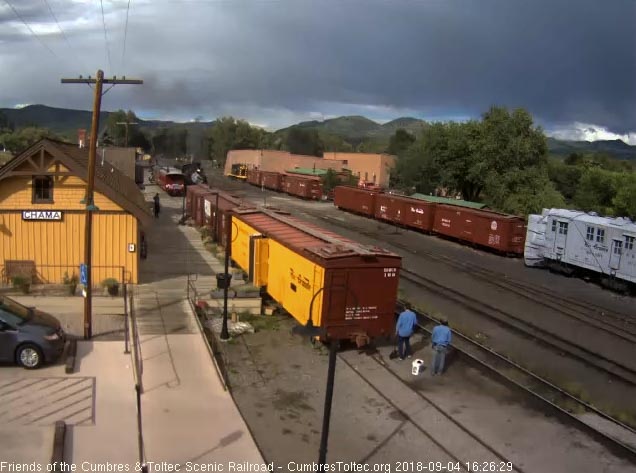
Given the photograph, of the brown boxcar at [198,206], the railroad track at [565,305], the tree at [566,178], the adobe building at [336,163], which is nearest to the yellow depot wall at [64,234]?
the brown boxcar at [198,206]

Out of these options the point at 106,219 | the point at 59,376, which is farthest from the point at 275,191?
the point at 59,376

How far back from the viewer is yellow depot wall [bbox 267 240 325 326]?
52.0 feet

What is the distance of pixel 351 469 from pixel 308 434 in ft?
5.29

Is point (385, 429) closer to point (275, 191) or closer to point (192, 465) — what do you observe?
point (192, 465)

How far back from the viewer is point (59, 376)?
13742 mm

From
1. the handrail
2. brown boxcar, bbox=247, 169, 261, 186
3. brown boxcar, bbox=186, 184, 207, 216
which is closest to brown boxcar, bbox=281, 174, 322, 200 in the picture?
brown boxcar, bbox=247, 169, 261, 186

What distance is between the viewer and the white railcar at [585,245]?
2788 centimetres

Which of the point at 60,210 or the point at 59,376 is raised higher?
the point at 60,210

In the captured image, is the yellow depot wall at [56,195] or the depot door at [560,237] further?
the depot door at [560,237]

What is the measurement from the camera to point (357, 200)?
2293 inches

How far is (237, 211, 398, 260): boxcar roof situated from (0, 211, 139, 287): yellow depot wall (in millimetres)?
4809

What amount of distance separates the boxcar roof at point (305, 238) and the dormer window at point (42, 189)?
734 cm

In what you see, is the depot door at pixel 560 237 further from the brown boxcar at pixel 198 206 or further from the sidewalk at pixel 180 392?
the brown boxcar at pixel 198 206

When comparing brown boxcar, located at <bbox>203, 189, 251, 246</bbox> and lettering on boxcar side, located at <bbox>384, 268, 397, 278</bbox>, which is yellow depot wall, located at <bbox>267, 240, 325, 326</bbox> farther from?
brown boxcar, located at <bbox>203, 189, 251, 246</bbox>
